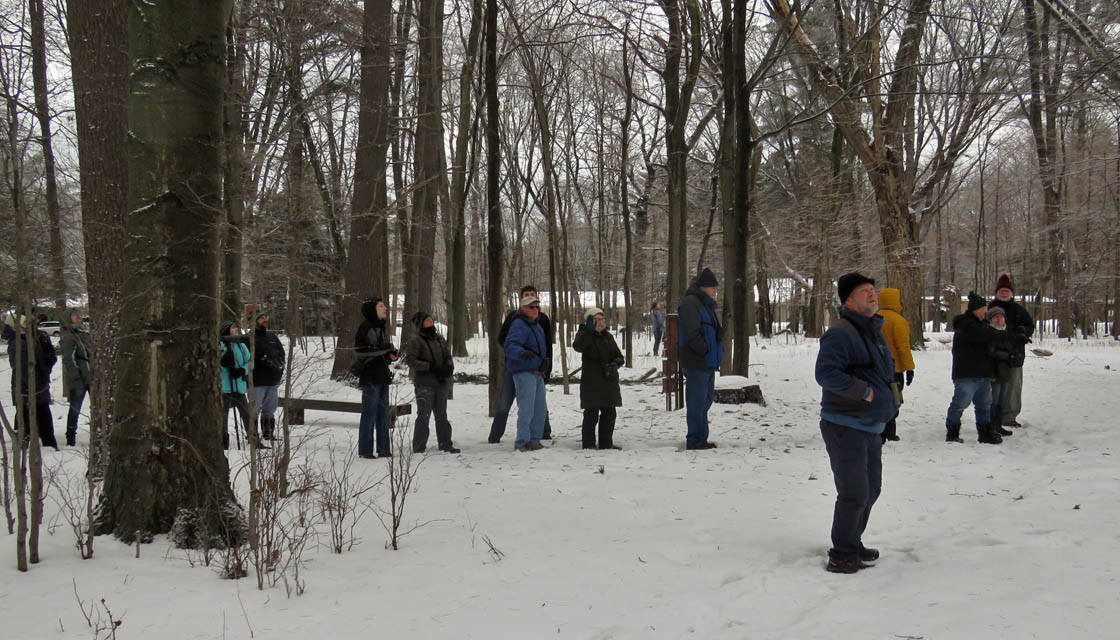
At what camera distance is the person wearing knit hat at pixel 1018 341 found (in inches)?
336

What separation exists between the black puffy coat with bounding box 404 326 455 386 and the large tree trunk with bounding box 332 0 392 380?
615 centimetres

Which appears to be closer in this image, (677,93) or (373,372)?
(373,372)

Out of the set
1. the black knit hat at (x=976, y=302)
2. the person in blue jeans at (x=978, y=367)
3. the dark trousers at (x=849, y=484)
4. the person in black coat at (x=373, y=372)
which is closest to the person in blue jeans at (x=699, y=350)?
the person in blue jeans at (x=978, y=367)

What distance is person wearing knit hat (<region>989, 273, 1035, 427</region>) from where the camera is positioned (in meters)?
8.52

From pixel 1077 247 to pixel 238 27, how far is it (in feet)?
109

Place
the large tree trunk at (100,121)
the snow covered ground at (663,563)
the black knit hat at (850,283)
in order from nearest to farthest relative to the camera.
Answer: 1. the snow covered ground at (663,563)
2. the black knit hat at (850,283)
3. the large tree trunk at (100,121)

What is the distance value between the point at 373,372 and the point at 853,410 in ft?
16.9

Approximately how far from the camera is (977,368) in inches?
324

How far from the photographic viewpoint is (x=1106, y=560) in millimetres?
3984

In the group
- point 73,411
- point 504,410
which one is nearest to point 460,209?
point 504,410

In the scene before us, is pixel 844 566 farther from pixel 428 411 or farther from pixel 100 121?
pixel 100 121

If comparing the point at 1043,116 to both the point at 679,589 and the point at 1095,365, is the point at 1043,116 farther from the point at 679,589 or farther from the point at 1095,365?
the point at 679,589

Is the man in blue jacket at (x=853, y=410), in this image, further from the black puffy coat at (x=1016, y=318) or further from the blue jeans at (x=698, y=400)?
the black puffy coat at (x=1016, y=318)

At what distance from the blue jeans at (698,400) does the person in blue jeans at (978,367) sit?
9.40 feet
